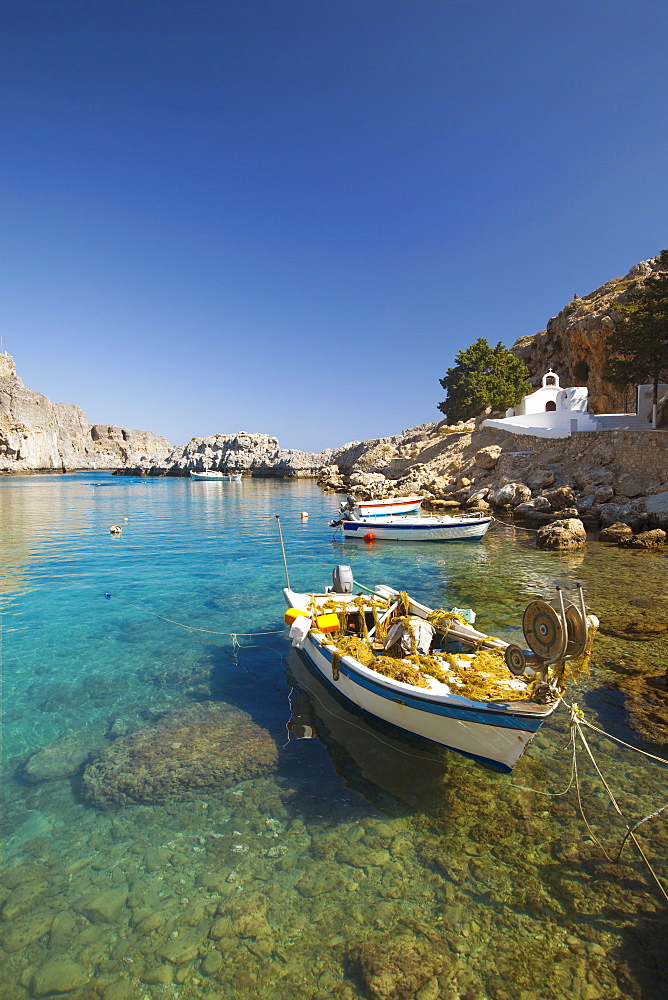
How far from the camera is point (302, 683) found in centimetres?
1036

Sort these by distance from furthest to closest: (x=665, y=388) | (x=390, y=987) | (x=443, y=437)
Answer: (x=443, y=437) → (x=665, y=388) → (x=390, y=987)

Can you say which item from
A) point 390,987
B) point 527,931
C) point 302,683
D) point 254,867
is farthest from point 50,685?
point 527,931

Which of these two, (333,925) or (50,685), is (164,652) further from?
(333,925)

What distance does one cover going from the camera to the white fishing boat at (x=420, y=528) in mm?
26859

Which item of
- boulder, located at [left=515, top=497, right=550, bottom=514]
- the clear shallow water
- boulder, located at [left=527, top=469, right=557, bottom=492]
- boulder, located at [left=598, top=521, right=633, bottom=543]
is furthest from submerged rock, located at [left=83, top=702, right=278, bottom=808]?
boulder, located at [left=527, top=469, right=557, bottom=492]

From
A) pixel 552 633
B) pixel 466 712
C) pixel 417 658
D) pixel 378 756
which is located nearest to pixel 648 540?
pixel 417 658

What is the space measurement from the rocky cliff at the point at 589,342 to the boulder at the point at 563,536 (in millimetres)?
34690

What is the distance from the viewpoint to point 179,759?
7590 millimetres

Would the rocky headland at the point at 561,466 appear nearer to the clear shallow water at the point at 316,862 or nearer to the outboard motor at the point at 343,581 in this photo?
the outboard motor at the point at 343,581

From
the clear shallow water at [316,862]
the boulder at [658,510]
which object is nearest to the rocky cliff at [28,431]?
the clear shallow water at [316,862]

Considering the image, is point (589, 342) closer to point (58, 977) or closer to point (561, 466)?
point (561, 466)

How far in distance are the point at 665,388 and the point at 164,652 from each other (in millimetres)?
44087

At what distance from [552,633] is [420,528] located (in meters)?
22.1

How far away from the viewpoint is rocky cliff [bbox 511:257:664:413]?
54.0 metres
